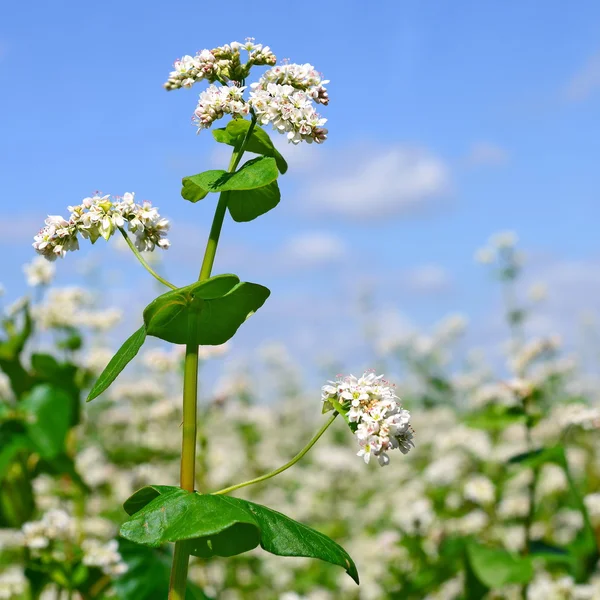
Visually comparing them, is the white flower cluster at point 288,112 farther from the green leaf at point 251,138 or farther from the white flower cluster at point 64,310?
the white flower cluster at point 64,310

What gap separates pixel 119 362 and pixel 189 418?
163mm

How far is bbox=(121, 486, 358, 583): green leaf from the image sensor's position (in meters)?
1.33

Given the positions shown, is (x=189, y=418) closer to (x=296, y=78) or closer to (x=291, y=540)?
(x=291, y=540)

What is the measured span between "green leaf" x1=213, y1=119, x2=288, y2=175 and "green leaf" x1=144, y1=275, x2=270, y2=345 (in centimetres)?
32

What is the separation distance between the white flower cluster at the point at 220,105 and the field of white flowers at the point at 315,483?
171cm

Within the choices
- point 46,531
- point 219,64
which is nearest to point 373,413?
point 219,64

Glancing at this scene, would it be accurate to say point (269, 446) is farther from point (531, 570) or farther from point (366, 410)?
point (366, 410)

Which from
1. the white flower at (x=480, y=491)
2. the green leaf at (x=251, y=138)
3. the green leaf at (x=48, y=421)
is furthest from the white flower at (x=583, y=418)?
the green leaf at (x=251, y=138)

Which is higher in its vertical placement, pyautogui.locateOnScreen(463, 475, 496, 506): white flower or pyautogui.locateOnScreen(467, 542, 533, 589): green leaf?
pyautogui.locateOnScreen(463, 475, 496, 506): white flower

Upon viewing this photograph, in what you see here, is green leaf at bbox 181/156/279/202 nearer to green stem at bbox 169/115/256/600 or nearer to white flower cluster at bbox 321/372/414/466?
green stem at bbox 169/115/256/600

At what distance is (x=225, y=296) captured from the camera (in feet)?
5.16

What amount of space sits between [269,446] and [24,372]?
5.13 m

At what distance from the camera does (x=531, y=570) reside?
3.38 m

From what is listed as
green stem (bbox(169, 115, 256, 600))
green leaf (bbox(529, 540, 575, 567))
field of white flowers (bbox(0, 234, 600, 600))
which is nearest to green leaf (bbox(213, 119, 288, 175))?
green stem (bbox(169, 115, 256, 600))
